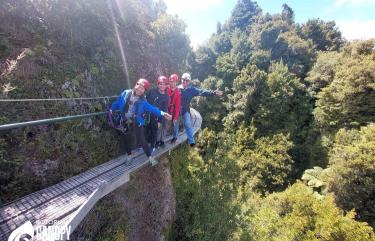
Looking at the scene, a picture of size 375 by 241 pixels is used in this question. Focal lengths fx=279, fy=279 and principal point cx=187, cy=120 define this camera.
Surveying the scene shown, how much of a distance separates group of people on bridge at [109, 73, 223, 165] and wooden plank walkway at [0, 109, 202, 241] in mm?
895

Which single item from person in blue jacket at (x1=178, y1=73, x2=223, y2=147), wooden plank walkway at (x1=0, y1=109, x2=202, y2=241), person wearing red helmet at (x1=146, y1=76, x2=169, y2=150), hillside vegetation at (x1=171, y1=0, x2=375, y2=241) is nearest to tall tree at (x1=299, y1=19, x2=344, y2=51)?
hillside vegetation at (x1=171, y1=0, x2=375, y2=241)

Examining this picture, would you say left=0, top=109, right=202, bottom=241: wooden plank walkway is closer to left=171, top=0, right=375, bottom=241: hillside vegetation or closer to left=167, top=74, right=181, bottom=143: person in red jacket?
left=167, top=74, right=181, bottom=143: person in red jacket

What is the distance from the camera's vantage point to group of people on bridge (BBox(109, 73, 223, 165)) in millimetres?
6707

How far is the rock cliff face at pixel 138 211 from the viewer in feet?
22.5

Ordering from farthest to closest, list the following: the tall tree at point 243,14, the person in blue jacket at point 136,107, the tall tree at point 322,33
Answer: the tall tree at point 243,14, the tall tree at point 322,33, the person in blue jacket at point 136,107

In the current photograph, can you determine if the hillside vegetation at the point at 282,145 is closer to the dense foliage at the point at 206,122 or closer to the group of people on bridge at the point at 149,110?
the dense foliage at the point at 206,122

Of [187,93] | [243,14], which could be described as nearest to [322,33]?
[243,14]

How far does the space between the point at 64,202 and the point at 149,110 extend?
272 centimetres

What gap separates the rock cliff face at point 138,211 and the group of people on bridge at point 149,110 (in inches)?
53.3

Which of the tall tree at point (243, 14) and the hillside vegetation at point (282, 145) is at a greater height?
the tall tree at point (243, 14)

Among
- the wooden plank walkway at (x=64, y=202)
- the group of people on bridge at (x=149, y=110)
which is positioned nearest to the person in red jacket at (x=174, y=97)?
the group of people on bridge at (x=149, y=110)

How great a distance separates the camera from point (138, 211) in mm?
8875

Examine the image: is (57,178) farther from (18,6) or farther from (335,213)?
(335,213)

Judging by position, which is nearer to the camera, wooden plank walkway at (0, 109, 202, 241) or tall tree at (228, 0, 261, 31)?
wooden plank walkway at (0, 109, 202, 241)
